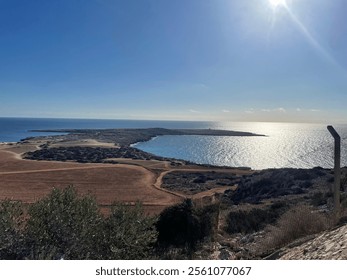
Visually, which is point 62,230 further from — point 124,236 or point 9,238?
point 124,236

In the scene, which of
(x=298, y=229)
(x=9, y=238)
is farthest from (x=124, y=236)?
(x=298, y=229)

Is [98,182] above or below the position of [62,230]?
below

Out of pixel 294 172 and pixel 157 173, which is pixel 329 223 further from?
pixel 157 173

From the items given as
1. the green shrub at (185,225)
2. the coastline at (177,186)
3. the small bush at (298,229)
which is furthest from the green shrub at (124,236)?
the green shrub at (185,225)

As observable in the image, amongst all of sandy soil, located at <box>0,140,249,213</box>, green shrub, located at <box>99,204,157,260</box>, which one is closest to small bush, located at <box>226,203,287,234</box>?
green shrub, located at <box>99,204,157,260</box>

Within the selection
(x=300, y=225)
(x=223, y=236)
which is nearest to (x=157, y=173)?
(x=223, y=236)

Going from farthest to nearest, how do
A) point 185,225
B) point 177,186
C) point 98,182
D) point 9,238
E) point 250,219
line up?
point 98,182 < point 177,186 < point 250,219 < point 185,225 < point 9,238

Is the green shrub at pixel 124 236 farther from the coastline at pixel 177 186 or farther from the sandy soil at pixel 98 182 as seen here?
the sandy soil at pixel 98 182
